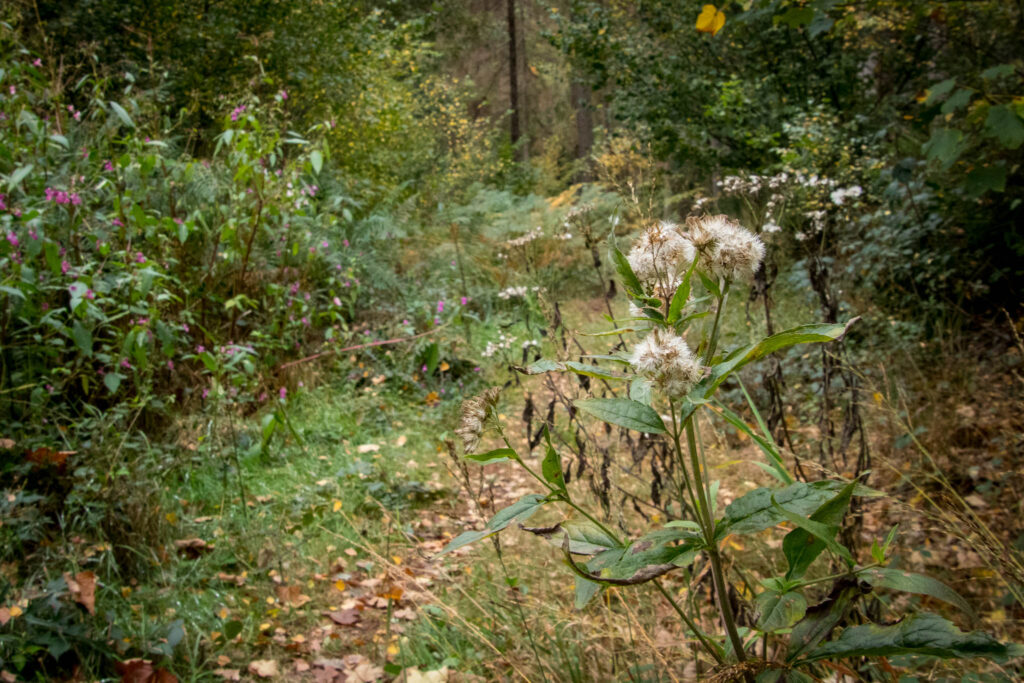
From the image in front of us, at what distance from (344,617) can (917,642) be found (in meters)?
1.90

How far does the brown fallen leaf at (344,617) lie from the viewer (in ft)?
7.48

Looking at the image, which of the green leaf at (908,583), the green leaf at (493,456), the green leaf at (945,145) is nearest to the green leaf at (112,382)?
the green leaf at (493,456)

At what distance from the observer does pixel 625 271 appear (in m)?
0.91

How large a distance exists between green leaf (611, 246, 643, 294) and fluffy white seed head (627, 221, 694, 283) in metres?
0.03

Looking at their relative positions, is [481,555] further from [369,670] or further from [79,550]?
[79,550]

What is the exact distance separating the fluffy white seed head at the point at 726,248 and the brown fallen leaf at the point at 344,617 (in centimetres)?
190

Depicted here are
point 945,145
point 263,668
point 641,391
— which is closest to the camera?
point 641,391

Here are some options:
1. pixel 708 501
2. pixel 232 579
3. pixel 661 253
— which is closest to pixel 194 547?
pixel 232 579

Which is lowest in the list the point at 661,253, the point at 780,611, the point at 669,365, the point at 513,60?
A: the point at 780,611

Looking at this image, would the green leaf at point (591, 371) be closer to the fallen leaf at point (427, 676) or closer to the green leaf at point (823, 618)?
the green leaf at point (823, 618)

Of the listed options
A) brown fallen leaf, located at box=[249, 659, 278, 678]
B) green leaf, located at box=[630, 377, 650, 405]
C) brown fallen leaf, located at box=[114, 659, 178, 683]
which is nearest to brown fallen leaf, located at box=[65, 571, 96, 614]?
brown fallen leaf, located at box=[114, 659, 178, 683]

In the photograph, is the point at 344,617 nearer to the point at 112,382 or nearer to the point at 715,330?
the point at 112,382

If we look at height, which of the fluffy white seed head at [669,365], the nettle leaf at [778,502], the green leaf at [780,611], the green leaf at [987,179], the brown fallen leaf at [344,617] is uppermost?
the green leaf at [987,179]

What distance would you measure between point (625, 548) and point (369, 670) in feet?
4.48
